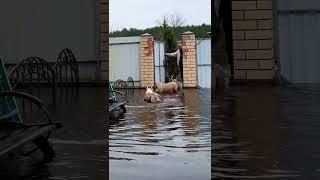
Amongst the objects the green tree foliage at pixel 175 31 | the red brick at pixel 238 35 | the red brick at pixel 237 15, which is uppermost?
the red brick at pixel 237 15

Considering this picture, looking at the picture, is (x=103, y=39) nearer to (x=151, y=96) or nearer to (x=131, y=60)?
(x=131, y=60)

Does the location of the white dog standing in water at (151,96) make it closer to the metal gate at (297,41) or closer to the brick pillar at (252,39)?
the brick pillar at (252,39)

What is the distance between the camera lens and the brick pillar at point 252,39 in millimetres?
4340

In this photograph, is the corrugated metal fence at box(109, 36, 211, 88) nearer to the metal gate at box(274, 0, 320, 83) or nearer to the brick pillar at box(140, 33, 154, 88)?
the brick pillar at box(140, 33, 154, 88)

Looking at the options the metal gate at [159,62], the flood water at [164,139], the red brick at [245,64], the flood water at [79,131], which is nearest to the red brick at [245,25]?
the red brick at [245,64]

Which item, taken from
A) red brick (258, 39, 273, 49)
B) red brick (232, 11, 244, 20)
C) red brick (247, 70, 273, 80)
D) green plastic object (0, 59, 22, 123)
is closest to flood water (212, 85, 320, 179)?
red brick (247, 70, 273, 80)

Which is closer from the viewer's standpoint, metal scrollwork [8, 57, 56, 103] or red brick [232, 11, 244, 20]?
metal scrollwork [8, 57, 56, 103]

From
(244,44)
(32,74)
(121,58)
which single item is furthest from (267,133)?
(244,44)

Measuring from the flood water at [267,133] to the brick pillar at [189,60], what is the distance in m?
0.32

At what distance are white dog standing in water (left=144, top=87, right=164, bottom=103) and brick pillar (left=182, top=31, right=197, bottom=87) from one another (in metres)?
0.16

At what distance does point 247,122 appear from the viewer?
3.45 meters

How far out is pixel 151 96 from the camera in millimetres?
2637

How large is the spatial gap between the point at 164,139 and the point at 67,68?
560 millimetres

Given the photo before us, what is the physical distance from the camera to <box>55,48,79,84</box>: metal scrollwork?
273 centimetres
